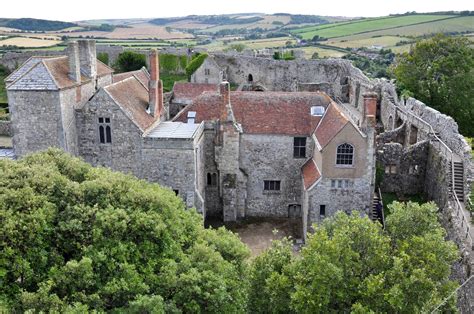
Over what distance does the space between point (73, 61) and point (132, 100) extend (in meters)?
4.51

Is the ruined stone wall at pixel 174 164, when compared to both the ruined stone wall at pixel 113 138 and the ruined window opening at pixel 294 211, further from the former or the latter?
the ruined window opening at pixel 294 211

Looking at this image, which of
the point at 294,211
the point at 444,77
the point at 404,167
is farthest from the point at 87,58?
the point at 444,77

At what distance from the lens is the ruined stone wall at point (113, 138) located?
95.3ft

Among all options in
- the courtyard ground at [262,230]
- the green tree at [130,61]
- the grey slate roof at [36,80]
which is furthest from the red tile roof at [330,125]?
the green tree at [130,61]

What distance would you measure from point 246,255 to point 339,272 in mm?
4801

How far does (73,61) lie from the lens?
2928cm

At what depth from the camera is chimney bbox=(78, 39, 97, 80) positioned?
30830 mm

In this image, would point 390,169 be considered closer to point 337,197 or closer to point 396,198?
point 396,198

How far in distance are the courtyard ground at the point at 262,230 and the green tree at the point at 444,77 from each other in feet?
82.5

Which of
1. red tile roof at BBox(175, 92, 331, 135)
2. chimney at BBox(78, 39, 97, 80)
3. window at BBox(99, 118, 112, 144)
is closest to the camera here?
window at BBox(99, 118, 112, 144)

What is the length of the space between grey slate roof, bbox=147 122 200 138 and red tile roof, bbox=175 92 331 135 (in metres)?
1.70

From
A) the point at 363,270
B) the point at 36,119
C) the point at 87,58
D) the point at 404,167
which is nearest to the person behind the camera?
the point at 363,270

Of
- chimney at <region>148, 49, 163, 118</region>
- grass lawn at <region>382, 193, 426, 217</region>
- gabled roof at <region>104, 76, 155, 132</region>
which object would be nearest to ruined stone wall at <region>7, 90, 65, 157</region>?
gabled roof at <region>104, 76, 155, 132</region>

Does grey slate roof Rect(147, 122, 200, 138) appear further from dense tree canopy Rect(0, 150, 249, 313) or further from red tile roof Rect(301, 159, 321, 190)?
dense tree canopy Rect(0, 150, 249, 313)
